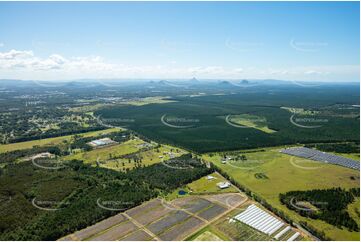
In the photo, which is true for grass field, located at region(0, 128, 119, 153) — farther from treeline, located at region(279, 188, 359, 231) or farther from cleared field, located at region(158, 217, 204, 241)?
treeline, located at region(279, 188, 359, 231)

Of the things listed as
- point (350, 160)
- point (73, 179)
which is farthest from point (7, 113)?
point (350, 160)

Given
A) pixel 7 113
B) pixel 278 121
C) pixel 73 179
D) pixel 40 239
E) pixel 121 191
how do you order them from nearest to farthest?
pixel 40 239 < pixel 121 191 < pixel 73 179 < pixel 278 121 < pixel 7 113

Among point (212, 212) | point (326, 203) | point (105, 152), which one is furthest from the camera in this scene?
point (105, 152)

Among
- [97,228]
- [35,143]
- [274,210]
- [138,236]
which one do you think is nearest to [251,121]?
[274,210]

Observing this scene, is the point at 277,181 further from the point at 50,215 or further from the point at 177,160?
the point at 50,215

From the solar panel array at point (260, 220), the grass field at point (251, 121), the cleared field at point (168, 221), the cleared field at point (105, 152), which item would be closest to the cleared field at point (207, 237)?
the cleared field at point (168, 221)

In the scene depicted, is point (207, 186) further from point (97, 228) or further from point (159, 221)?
point (97, 228)
